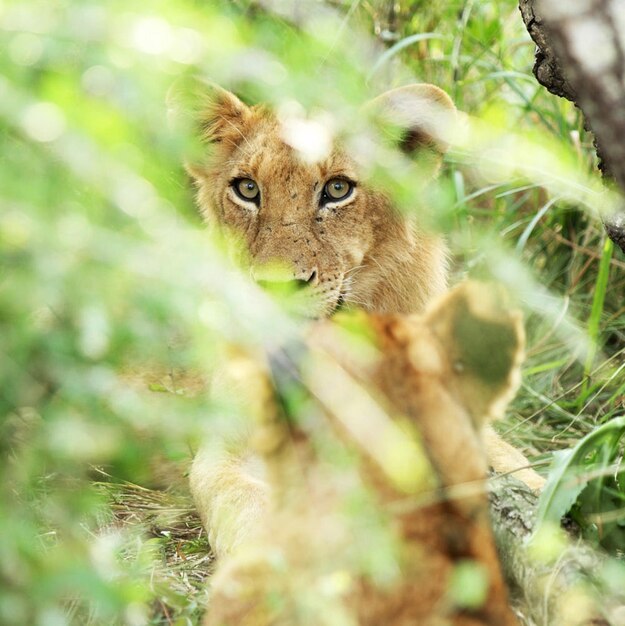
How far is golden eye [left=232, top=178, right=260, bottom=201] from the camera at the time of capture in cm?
380

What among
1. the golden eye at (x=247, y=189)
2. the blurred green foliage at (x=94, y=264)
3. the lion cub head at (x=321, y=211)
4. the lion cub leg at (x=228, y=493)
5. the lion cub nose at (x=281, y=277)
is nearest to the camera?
the blurred green foliage at (x=94, y=264)

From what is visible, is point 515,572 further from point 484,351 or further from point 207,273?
point 207,273

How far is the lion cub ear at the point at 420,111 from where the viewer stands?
3533 mm

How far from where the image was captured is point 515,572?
207cm

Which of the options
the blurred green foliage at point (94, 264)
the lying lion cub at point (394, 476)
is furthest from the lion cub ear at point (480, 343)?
the blurred green foliage at point (94, 264)

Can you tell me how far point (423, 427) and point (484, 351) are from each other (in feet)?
0.66

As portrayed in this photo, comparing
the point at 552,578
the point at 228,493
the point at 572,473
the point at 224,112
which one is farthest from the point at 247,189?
the point at 552,578

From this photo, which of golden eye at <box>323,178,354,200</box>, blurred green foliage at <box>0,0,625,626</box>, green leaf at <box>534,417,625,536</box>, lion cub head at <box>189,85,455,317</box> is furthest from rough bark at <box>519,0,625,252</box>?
golden eye at <box>323,178,354,200</box>

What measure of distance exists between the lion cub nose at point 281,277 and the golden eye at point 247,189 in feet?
1.70

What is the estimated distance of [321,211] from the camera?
3613 mm

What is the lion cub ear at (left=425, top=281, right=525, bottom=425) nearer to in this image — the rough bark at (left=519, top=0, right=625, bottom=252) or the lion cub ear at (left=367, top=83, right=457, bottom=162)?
the rough bark at (left=519, top=0, right=625, bottom=252)

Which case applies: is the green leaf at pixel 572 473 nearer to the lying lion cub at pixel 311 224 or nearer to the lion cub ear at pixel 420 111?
the lying lion cub at pixel 311 224

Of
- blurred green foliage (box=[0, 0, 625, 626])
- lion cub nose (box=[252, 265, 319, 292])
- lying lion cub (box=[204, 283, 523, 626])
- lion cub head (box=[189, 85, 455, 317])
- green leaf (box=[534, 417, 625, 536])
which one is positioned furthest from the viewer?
lion cub head (box=[189, 85, 455, 317])

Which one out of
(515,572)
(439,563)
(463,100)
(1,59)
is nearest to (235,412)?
(439,563)
